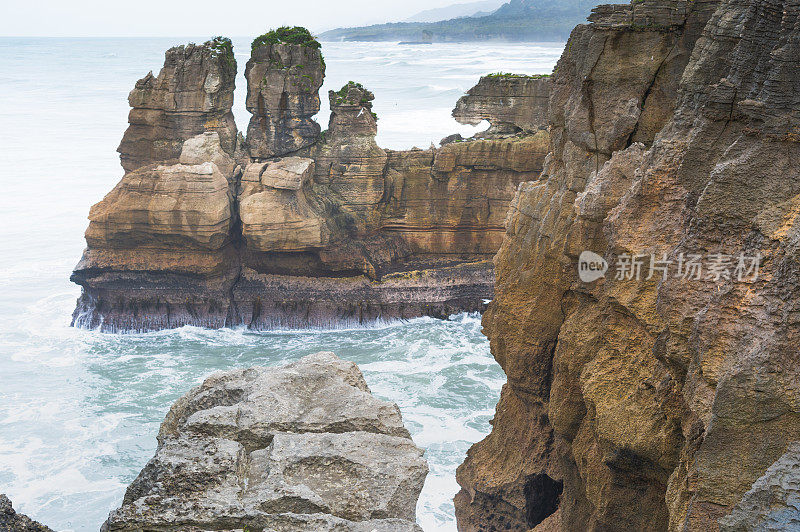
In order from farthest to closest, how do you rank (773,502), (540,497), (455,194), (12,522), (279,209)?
(455,194) → (279,209) → (540,497) → (12,522) → (773,502)

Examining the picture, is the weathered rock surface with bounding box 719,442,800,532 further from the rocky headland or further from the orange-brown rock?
the orange-brown rock

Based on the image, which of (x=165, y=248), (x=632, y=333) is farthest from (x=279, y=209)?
(x=632, y=333)

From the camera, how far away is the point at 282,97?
22.1 m

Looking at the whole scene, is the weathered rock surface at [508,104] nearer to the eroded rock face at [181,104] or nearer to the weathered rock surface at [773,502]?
the eroded rock face at [181,104]

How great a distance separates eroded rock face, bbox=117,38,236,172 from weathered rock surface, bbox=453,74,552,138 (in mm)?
6760

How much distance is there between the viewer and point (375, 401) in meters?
7.69

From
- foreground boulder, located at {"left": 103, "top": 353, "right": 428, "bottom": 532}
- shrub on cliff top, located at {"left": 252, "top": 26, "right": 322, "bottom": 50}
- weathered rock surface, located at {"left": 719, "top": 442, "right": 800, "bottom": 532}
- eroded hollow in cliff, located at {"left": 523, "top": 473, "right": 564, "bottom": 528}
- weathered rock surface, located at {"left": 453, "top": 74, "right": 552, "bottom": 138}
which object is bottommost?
eroded hollow in cliff, located at {"left": 523, "top": 473, "right": 564, "bottom": 528}

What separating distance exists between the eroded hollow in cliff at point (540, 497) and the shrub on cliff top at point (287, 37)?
1580 cm

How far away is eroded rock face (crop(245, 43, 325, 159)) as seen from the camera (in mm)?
21891

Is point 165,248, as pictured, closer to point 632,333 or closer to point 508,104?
point 508,104

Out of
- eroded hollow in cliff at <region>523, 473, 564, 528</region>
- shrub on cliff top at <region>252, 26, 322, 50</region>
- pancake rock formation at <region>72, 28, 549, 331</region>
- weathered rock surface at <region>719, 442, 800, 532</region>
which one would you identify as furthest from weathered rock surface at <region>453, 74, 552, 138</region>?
weathered rock surface at <region>719, 442, 800, 532</region>

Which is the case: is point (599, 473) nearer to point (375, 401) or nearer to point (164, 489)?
point (375, 401)

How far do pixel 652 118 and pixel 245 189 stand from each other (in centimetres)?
1510

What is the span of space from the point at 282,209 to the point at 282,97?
3299 millimetres
